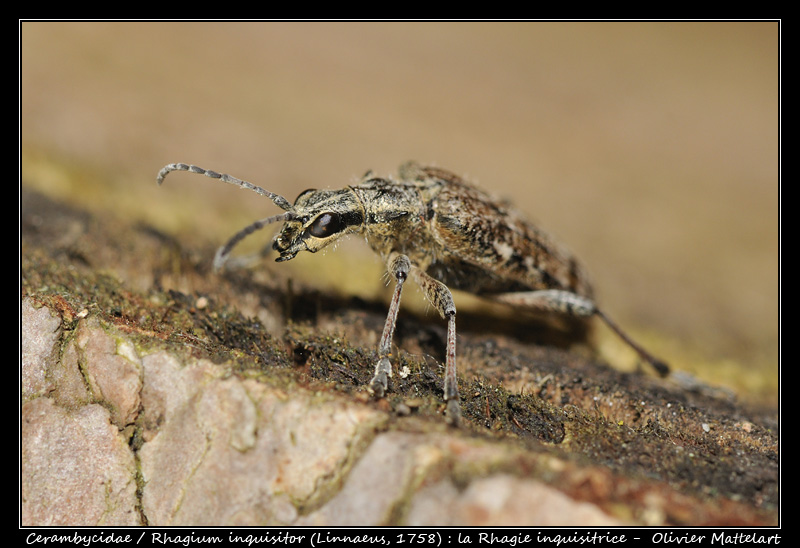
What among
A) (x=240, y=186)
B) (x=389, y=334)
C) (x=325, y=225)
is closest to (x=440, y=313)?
(x=389, y=334)

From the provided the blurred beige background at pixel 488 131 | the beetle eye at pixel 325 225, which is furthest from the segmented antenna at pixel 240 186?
the blurred beige background at pixel 488 131

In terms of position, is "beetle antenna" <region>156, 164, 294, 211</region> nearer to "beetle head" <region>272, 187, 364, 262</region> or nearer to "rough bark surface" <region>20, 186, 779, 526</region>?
"beetle head" <region>272, 187, 364, 262</region>

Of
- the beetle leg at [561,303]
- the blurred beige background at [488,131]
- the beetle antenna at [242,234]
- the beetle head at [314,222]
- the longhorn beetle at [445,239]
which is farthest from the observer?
the blurred beige background at [488,131]

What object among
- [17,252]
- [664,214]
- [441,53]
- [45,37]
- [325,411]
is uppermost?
[441,53]

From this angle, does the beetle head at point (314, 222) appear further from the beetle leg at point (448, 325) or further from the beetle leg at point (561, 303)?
the beetle leg at point (561, 303)

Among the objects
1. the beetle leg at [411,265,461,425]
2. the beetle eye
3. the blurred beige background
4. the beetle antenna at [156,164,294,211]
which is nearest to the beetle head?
the beetle eye

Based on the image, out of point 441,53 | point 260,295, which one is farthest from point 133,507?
point 441,53

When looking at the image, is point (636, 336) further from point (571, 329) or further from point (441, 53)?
point (441, 53)
